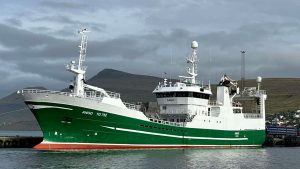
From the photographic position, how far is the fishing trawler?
49719 mm

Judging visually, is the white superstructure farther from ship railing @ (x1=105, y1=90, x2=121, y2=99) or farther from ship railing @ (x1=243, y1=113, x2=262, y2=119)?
ship railing @ (x1=105, y1=90, x2=121, y2=99)

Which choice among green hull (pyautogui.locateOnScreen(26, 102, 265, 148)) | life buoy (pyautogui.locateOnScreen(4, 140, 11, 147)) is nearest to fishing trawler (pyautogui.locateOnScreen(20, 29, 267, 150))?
green hull (pyautogui.locateOnScreen(26, 102, 265, 148))

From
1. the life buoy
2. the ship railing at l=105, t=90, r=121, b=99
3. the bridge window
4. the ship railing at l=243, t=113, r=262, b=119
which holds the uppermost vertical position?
the bridge window

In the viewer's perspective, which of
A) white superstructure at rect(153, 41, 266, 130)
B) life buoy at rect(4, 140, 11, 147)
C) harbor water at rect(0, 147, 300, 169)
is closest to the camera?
harbor water at rect(0, 147, 300, 169)

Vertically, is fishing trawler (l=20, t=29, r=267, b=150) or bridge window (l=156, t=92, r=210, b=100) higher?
bridge window (l=156, t=92, r=210, b=100)

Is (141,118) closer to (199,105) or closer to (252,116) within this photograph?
(199,105)

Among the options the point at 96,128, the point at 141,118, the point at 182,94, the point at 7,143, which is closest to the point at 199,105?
the point at 182,94

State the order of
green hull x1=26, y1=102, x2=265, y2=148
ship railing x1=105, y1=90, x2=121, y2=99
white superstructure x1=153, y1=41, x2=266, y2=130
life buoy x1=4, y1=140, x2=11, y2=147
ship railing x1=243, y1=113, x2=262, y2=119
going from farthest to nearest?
ship railing x1=243, y1=113, x2=262, y2=119 < life buoy x1=4, y1=140, x2=11, y2=147 < white superstructure x1=153, y1=41, x2=266, y2=130 < ship railing x1=105, y1=90, x2=121, y2=99 < green hull x1=26, y1=102, x2=265, y2=148

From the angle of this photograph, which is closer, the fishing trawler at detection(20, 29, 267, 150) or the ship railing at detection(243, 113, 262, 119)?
the fishing trawler at detection(20, 29, 267, 150)

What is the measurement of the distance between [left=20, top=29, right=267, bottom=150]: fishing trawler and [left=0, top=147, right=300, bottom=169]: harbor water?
1.40 metres

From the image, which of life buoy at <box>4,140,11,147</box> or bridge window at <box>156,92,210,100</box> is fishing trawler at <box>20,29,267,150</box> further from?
life buoy at <box>4,140,11,147</box>

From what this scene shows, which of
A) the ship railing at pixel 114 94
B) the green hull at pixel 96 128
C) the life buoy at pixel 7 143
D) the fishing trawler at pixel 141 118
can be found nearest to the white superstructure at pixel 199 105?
the fishing trawler at pixel 141 118

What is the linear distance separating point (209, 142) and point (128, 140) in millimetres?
13112

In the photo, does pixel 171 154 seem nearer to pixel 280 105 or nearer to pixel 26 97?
pixel 26 97
